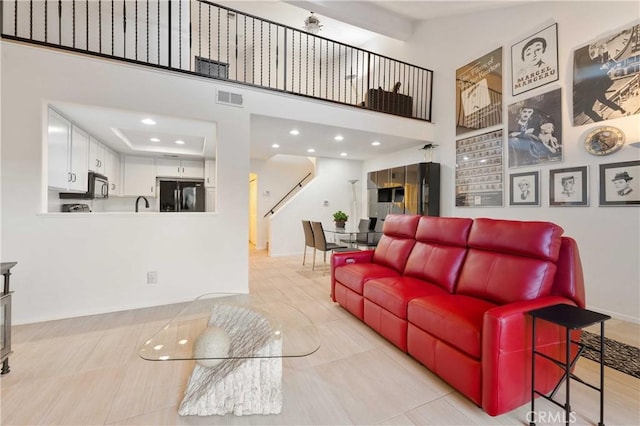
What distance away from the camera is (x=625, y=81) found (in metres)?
2.75

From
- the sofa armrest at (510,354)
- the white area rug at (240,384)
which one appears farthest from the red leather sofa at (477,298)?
the white area rug at (240,384)

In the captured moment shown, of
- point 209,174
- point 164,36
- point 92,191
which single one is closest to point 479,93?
point 209,174

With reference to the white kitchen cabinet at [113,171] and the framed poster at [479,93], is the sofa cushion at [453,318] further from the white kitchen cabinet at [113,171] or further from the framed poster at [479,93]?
the white kitchen cabinet at [113,171]

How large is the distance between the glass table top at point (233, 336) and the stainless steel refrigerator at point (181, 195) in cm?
420

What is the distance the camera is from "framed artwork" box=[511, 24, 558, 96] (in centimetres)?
334

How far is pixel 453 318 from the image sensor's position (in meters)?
1.64

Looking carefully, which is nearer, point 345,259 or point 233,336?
point 233,336

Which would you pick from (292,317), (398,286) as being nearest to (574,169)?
(398,286)

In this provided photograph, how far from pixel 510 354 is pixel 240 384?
1441 mm

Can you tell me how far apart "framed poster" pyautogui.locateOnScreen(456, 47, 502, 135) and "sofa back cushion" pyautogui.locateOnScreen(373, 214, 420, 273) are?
8.10ft

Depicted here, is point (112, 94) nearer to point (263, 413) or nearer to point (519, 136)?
point (263, 413)

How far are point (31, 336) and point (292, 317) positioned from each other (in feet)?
7.82

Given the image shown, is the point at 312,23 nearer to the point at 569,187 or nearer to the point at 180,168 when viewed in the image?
the point at 180,168

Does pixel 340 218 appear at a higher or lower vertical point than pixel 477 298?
higher
